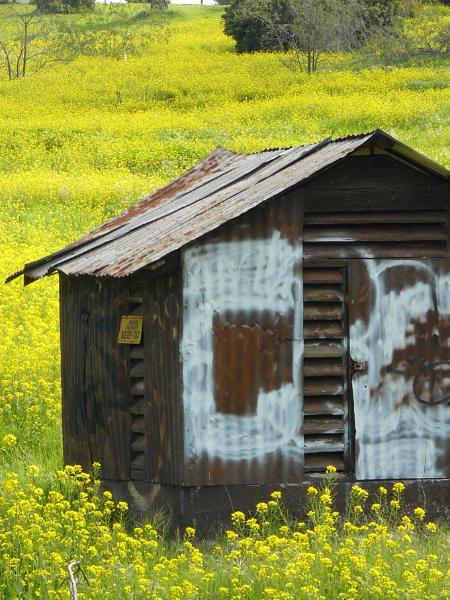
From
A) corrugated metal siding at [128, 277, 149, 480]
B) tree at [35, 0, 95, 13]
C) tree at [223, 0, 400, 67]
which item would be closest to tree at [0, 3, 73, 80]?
tree at [35, 0, 95, 13]

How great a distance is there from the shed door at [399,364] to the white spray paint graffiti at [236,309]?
439 mm

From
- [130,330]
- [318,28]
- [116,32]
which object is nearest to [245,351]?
[130,330]

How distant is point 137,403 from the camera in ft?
28.4

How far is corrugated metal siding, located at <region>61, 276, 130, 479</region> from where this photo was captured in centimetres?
873

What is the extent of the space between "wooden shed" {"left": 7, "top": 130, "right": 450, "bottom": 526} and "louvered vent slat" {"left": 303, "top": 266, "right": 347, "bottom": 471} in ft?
0.04

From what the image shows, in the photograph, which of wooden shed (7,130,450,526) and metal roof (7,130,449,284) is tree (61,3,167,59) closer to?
metal roof (7,130,449,284)

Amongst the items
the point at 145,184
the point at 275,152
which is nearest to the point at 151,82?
the point at 145,184

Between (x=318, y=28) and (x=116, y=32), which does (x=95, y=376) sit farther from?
(x=116, y=32)

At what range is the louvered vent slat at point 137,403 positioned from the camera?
8.56 m

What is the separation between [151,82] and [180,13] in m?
29.2

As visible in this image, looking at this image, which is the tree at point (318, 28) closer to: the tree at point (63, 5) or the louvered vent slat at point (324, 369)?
the tree at point (63, 5)

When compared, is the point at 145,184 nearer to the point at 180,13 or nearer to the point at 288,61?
the point at 288,61

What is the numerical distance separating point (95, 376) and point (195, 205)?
1.51 m

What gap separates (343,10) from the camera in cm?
4806
